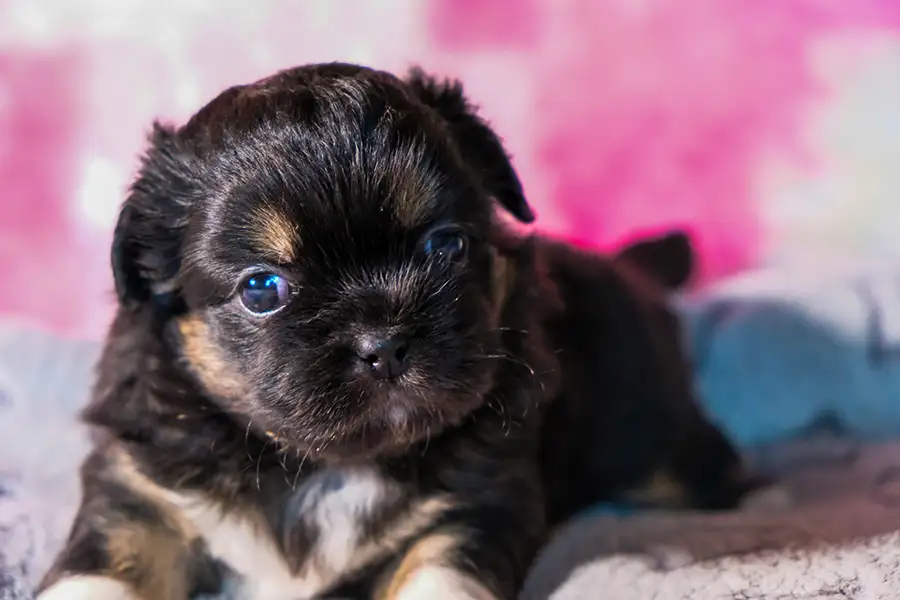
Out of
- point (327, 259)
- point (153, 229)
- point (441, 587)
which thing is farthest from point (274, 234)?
point (441, 587)

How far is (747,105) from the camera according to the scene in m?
3.34

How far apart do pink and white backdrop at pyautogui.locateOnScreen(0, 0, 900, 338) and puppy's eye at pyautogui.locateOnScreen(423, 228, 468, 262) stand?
154 cm

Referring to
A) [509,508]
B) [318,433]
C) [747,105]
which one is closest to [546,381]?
[509,508]

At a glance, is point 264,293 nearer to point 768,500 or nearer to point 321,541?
point 321,541

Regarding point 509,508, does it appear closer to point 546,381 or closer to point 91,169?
point 546,381

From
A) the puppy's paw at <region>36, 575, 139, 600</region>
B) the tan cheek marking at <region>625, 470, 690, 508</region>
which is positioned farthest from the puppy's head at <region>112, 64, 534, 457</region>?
the tan cheek marking at <region>625, 470, 690, 508</region>

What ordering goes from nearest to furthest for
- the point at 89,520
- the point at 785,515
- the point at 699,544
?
1. the point at 89,520
2. the point at 699,544
3. the point at 785,515

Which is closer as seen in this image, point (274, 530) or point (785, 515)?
point (274, 530)

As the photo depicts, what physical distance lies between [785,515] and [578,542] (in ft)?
1.46

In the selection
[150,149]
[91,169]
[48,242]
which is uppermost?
[91,169]

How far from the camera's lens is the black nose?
1.48 m

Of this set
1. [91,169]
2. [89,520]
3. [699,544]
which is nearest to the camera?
[89,520]

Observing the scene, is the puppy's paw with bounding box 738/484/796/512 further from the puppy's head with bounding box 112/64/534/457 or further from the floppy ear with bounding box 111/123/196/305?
the floppy ear with bounding box 111/123/196/305

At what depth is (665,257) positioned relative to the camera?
9.23 feet
